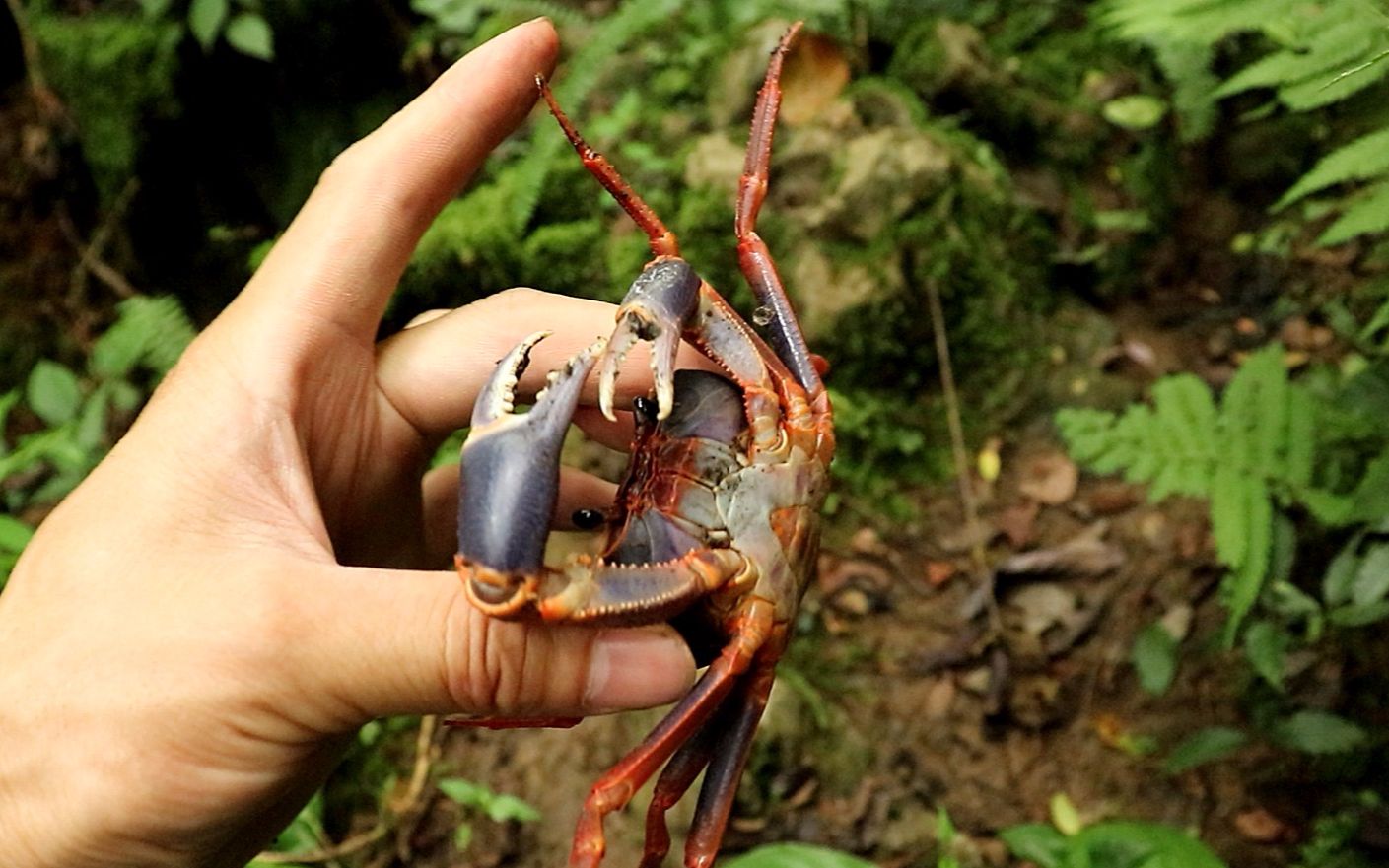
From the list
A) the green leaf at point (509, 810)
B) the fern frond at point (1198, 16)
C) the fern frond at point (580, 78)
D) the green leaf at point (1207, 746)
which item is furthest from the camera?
the fern frond at point (580, 78)

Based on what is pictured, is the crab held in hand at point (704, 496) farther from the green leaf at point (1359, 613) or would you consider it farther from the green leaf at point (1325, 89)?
the green leaf at point (1359, 613)

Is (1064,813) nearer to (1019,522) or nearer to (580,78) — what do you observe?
(1019,522)

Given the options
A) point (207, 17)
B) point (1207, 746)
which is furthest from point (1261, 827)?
point (207, 17)

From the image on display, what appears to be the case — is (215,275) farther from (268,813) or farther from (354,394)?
(268,813)

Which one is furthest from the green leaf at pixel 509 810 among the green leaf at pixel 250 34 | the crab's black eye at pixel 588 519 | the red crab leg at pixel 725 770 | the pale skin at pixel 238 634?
the green leaf at pixel 250 34

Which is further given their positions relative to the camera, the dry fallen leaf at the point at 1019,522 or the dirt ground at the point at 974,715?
the dry fallen leaf at the point at 1019,522

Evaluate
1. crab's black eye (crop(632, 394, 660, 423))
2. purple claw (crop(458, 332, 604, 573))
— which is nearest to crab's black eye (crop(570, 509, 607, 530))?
crab's black eye (crop(632, 394, 660, 423))
